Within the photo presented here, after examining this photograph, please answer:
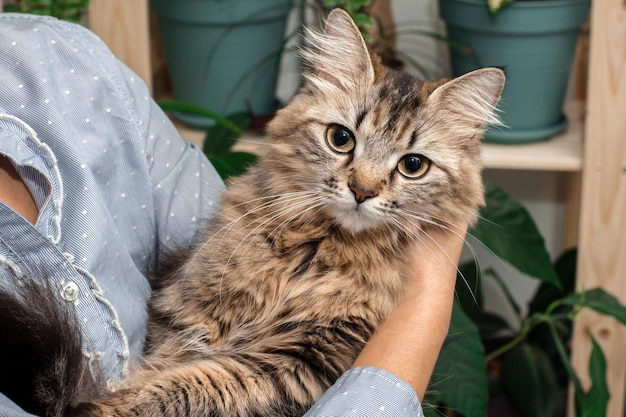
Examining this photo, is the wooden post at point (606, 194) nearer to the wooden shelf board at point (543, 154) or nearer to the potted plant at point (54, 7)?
the wooden shelf board at point (543, 154)

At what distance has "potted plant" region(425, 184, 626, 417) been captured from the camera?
175 cm

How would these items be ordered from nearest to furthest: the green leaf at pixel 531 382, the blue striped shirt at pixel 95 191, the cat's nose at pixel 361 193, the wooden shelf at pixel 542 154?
the blue striped shirt at pixel 95 191 → the cat's nose at pixel 361 193 → the wooden shelf at pixel 542 154 → the green leaf at pixel 531 382

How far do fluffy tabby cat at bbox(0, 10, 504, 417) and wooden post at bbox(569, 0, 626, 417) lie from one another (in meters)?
0.79

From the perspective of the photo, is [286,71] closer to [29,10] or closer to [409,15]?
[409,15]

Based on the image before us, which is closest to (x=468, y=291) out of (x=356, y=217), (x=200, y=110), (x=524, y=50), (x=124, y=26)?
(x=524, y=50)

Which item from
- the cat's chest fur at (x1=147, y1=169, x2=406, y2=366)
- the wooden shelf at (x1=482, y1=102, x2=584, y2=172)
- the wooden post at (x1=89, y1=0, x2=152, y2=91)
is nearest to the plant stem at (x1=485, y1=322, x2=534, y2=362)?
the wooden shelf at (x1=482, y1=102, x2=584, y2=172)

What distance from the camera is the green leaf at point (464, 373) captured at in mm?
1734

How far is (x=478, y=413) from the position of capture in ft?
5.76

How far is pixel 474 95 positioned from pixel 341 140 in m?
0.24

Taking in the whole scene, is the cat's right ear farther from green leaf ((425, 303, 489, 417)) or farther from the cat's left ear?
green leaf ((425, 303, 489, 417))

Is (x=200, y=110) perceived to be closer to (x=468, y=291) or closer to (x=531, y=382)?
(x=468, y=291)

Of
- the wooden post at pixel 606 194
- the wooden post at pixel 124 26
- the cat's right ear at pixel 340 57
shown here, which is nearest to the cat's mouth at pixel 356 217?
the cat's right ear at pixel 340 57

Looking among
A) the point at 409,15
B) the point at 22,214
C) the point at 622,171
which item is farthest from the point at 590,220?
the point at 22,214

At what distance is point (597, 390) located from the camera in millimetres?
1987
